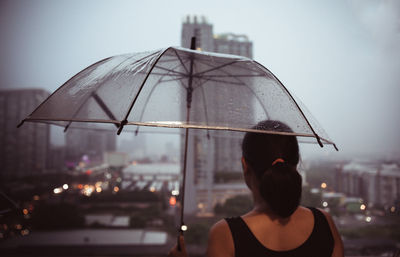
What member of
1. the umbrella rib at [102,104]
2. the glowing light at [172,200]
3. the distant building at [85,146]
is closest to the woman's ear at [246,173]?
the umbrella rib at [102,104]

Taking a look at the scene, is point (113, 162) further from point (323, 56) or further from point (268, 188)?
point (268, 188)

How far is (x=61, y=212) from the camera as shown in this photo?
867 cm

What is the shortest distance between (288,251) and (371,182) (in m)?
7.00

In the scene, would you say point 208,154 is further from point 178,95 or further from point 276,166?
point 276,166

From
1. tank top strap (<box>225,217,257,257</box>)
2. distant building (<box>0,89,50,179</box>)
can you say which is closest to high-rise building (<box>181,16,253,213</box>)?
distant building (<box>0,89,50,179</box>)

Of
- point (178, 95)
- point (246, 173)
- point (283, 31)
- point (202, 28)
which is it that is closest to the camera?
point (246, 173)

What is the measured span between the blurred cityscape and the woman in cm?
263

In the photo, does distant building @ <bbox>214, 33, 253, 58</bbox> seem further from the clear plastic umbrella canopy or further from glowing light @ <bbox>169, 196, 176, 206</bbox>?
glowing light @ <bbox>169, 196, 176, 206</bbox>

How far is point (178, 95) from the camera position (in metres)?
1.11

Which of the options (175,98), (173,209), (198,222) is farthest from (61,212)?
(175,98)

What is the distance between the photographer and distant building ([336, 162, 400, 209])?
168 inches

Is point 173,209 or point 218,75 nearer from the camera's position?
point 218,75

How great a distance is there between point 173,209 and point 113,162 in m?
4.03

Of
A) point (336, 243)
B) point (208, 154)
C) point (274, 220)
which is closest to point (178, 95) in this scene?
point (274, 220)
